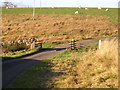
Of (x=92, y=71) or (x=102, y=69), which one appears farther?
(x=92, y=71)

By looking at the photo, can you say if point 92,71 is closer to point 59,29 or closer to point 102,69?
point 102,69

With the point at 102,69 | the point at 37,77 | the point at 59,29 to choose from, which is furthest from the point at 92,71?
the point at 59,29

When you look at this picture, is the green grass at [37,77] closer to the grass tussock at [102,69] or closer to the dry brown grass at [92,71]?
the dry brown grass at [92,71]

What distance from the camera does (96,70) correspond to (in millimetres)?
11734

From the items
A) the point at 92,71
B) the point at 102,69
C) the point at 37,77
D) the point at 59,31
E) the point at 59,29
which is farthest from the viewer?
the point at 59,29

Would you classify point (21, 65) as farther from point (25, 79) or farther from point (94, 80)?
point (94, 80)

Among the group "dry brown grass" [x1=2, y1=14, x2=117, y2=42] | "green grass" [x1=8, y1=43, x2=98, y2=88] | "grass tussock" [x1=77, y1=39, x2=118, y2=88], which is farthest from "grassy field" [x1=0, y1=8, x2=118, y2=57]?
"grass tussock" [x1=77, y1=39, x2=118, y2=88]

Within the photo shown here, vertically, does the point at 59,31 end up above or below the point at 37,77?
above

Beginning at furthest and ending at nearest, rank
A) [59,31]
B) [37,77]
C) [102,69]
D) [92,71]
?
1. [59,31]
2. [92,71]
3. [102,69]
4. [37,77]

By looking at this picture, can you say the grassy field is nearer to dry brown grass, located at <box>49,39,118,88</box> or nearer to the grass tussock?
dry brown grass, located at <box>49,39,118,88</box>

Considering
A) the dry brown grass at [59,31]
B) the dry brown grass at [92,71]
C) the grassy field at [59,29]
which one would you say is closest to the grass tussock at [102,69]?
the dry brown grass at [92,71]

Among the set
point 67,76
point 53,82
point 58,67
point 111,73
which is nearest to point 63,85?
point 53,82

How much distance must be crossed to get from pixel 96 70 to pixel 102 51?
5.75ft

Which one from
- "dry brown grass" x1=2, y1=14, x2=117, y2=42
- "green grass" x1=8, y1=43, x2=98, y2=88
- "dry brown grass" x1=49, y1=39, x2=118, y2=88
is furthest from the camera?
"dry brown grass" x1=2, y1=14, x2=117, y2=42
